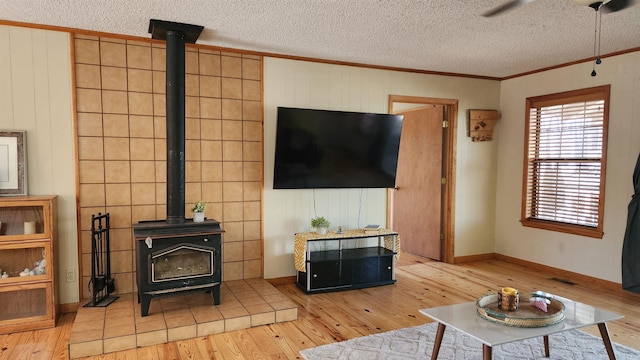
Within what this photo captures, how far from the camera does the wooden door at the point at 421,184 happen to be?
5.36m

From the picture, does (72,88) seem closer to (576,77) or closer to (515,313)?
(515,313)

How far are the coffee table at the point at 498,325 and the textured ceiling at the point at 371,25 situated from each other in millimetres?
1960

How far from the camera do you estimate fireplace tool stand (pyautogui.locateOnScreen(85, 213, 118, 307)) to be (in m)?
3.39

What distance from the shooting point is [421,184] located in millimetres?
5617

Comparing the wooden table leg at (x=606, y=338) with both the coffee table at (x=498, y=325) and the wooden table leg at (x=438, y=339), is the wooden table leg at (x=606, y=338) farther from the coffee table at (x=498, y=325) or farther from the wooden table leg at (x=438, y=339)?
the wooden table leg at (x=438, y=339)

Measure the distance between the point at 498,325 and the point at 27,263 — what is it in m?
3.41

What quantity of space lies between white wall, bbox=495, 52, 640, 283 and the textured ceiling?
27 cm

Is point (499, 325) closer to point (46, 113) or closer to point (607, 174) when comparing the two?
point (607, 174)

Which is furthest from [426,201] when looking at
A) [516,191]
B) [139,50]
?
[139,50]

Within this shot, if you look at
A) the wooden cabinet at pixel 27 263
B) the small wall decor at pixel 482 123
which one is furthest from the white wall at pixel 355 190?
the wooden cabinet at pixel 27 263

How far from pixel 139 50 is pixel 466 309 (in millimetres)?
3279

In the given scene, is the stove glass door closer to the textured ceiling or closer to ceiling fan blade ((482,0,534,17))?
the textured ceiling

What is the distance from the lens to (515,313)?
2379mm

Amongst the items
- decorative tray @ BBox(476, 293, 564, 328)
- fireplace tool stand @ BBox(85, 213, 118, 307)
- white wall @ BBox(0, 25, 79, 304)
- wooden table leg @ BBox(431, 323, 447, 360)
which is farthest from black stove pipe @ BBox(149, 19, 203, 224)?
decorative tray @ BBox(476, 293, 564, 328)
